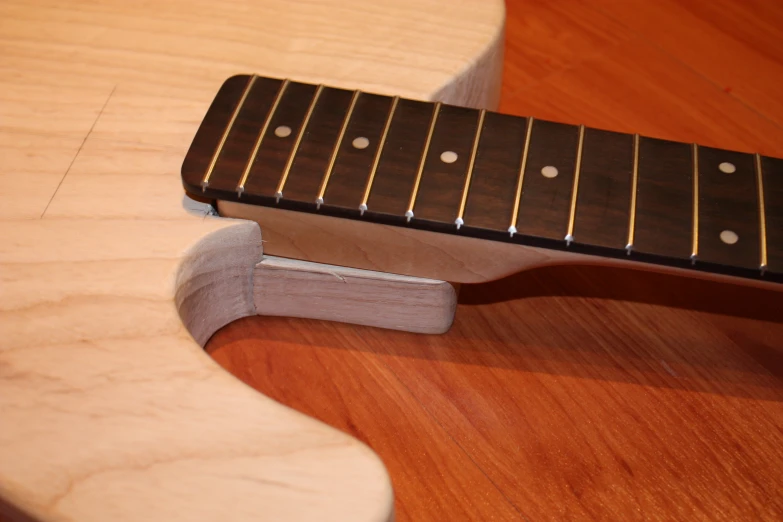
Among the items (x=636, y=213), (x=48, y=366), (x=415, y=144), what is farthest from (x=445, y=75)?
(x=48, y=366)

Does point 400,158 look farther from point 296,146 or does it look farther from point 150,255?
point 150,255

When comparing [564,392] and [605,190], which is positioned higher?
[605,190]

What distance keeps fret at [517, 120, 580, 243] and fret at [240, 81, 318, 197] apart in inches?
6.5

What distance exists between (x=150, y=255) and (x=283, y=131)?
5.1 inches

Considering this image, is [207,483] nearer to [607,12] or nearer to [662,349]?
[662,349]

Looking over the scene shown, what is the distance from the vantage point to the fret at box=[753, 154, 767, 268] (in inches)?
19.0

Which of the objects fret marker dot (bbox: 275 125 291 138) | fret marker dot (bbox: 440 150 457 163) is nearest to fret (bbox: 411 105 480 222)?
fret marker dot (bbox: 440 150 457 163)

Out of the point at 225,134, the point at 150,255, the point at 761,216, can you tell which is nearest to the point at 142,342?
the point at 150,255

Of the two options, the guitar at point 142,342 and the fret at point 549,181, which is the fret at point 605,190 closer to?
the fret at point 549,181

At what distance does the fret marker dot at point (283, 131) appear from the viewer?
1.84 ft

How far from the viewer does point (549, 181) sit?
0.52m

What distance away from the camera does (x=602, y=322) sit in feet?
1.90

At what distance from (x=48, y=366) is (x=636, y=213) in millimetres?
375

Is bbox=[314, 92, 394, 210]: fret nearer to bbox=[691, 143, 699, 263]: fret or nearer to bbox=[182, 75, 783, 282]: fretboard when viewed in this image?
bbox=[182, 75, 783, 282]: fretboard
